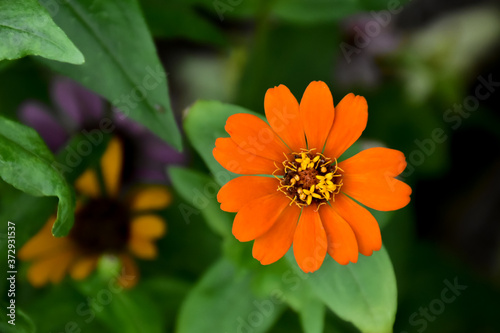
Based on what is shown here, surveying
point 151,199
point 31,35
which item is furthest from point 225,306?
point 31,35

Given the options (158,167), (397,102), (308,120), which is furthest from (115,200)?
(397,102)

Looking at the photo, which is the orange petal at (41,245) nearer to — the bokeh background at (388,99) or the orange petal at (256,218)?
the bokeh background at (388,99)

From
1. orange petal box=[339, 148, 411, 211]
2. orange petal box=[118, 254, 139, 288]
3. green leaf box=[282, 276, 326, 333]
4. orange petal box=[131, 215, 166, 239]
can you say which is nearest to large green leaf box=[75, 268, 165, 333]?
orange petal box=[118, 254, 139, 288]

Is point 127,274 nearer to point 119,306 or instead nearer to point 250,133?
point 119,306

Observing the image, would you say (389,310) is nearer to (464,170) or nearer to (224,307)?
(224,307)

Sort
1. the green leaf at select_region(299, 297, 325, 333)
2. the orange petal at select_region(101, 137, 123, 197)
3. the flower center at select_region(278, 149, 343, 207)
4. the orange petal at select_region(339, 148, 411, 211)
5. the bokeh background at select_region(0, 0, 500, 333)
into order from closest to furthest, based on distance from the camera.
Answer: the orange petal at select_region(339, 148, 411, 211) < the flower center at select_region(278, 149, 343, 207) < the green leaf at select_region(299, 297, 325, 333) < the orange petal at select_region(101, 137, 123, 197) < the bokeh background at select_region(0, 0, 500, 333)

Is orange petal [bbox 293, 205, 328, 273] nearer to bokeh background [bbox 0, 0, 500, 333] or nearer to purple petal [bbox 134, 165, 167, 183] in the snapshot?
bokeh background [bbox 0, 0, 500, 333]

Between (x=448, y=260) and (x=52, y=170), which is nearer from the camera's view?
(x=52, y=170)
